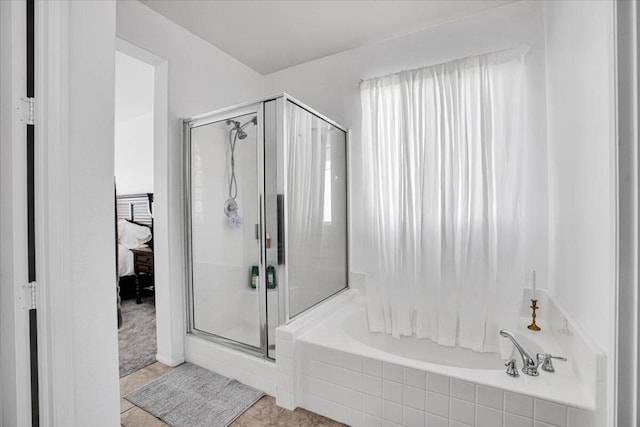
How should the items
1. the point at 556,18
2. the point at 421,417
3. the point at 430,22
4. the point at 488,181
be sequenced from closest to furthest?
the point at 421,417 < the point at 556,18 < the point at 488,181 < the point at 430,22

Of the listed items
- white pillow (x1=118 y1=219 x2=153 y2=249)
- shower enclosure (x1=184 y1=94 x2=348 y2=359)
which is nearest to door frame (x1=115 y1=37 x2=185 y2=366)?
shower enclosure (x1=184 y1=94 x2=348 y2=359)

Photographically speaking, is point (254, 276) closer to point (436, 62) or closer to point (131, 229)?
point (436, 62)

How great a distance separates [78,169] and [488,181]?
2.07 metres

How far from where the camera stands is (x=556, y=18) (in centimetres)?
177

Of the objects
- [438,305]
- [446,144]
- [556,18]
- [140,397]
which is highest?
[556,18]

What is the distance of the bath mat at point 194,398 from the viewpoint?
66.2 inches

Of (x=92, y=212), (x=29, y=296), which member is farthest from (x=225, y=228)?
(x=29, y=296)

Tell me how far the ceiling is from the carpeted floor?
2529mm

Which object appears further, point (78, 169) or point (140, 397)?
point (140, 397)

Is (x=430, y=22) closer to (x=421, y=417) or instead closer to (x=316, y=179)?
(x=316, y=179)

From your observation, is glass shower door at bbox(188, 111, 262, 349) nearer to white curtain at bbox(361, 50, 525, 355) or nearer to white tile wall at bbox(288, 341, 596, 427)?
white tile wall at bbox(288, 341, 596, 427)

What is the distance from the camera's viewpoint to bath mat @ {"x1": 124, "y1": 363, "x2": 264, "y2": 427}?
5.52 ft

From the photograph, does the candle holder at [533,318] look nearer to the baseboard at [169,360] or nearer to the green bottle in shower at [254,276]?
the green bottle in shower at [254,276]
